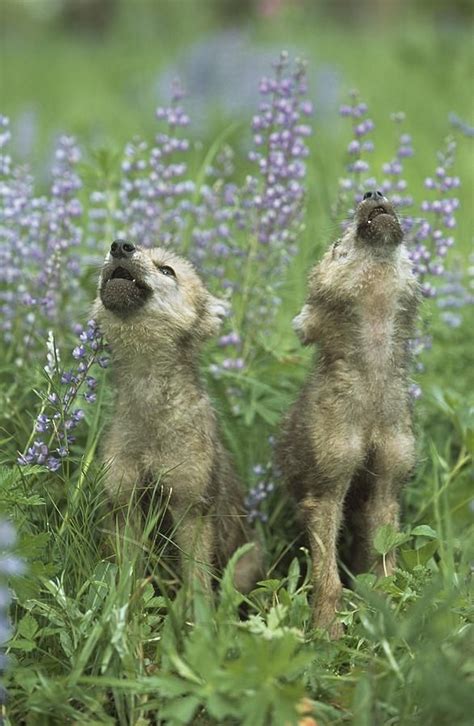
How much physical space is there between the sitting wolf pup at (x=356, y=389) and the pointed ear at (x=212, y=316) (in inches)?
13.6

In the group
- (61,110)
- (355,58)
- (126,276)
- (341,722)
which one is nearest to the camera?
(341,722)

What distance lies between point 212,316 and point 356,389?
66 cm

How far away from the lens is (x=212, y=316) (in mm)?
3936

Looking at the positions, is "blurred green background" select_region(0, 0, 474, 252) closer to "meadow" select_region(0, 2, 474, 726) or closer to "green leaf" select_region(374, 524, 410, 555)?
"meadow" select_region(0, 2, 474, 726)

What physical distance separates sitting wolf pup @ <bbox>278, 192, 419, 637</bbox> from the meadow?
20 cm

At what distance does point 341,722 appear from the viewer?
284 cm

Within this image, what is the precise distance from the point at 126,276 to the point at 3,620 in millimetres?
1317

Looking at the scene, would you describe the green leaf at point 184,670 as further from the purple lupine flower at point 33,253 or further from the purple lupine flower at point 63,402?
the purple lupine flower at point 33,253

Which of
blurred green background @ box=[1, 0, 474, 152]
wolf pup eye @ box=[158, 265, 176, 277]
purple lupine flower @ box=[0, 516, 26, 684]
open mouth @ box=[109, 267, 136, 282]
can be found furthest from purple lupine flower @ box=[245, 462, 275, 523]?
blurred green background @ box=[1, 0, 474, 152]

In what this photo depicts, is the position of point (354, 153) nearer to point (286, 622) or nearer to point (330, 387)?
point (330, 387)

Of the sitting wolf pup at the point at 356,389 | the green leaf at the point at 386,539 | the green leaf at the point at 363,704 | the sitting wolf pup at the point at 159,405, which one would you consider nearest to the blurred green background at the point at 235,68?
the sitting wolf pup at the point at 356,389

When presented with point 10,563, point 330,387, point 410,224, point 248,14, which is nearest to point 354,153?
point 410,224

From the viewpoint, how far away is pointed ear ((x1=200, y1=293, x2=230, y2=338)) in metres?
3.89

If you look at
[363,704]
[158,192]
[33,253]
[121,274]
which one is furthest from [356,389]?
[33,253]
